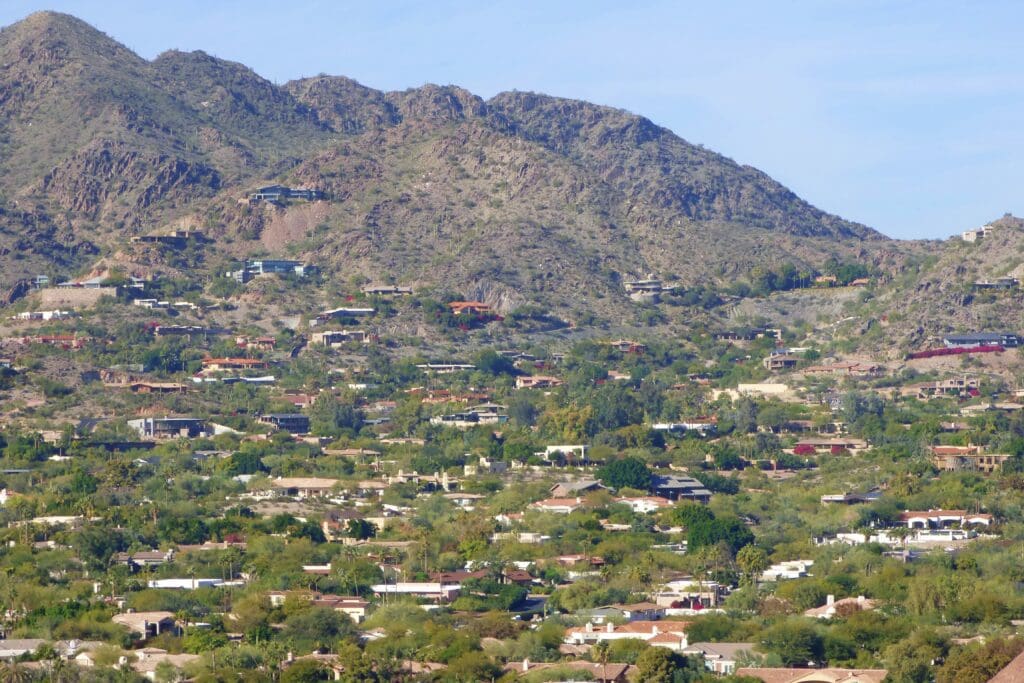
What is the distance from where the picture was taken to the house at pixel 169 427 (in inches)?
7008

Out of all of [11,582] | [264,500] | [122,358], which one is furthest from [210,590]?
[122,358]

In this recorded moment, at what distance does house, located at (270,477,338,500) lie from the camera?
15162 centimetres

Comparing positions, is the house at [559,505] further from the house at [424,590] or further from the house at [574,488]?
the house at [424,590]

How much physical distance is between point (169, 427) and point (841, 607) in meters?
76.4

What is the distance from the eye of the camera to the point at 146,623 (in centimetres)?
10988

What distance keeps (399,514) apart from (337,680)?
4828 cm

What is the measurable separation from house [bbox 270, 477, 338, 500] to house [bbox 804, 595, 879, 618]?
43.3 m

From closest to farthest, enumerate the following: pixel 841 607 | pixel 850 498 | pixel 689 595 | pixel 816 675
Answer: pixel 816 675 → pixel 841 607 → pixel 689 595 → pixel 850 498

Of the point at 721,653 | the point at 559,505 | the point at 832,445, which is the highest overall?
the point at 832,445

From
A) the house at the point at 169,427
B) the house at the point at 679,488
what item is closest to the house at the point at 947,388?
the house at the point at 679,488

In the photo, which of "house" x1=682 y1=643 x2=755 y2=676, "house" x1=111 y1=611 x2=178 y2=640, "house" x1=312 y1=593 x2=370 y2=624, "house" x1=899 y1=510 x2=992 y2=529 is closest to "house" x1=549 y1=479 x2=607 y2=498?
"house" x1=899 y1=510 x2=992 y2=529

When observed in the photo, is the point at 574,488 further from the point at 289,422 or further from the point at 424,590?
the point at 289,422

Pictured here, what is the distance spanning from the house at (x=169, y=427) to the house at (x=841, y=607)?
71.9 metres

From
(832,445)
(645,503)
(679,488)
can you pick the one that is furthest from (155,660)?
(832,445)
